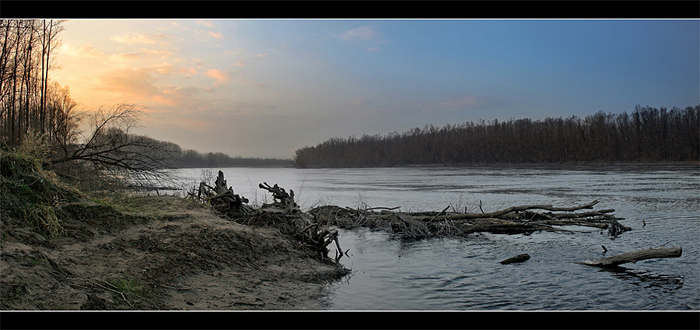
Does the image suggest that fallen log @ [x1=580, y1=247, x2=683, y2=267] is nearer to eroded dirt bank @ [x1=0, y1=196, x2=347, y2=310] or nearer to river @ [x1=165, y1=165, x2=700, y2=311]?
river @ [x1=165, y1=165, x2=700, y2=311]

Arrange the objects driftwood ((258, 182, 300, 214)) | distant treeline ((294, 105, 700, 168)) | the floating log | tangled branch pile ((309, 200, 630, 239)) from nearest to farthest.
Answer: the floating log < driftwood ((258, 182, 300, 214)) < tangled branch pile ((309, 200, 630, 239)) < distant treeline ((294, 105, 700, 168))

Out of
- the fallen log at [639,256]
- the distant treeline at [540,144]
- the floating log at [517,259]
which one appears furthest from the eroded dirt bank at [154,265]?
the distant treeline at [540,144]

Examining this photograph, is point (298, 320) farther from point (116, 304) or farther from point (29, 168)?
point (29, 168)

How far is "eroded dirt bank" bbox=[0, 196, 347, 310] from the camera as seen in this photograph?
16.8 ft

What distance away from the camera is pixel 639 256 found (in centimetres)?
895

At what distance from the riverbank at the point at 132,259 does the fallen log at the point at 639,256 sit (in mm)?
5496

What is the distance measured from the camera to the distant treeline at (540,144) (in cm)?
8306

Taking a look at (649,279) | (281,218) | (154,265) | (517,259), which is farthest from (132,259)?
(649,279)

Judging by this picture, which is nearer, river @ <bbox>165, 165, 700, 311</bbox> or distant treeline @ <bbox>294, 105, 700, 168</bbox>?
river @ <bbox>165, 165, 700, 311</bbox>

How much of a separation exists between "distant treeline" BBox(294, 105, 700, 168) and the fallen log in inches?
3011

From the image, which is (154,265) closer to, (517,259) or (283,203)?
(283,203)

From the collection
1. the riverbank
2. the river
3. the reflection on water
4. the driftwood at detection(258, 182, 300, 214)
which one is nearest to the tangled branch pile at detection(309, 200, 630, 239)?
the river

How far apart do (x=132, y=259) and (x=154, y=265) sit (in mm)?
303

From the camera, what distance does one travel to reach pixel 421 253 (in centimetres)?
1173
